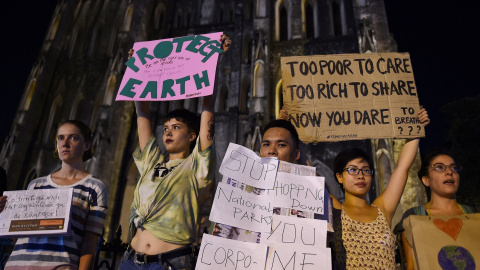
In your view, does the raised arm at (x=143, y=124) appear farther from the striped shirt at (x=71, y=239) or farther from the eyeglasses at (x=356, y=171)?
the eyeglasses at (x=356, y=171)

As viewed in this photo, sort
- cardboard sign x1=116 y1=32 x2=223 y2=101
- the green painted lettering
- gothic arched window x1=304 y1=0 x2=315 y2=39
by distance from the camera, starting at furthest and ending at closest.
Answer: gothic arched window x1=304 y1=0 x2=315 y2=39
the green painted lettering
cardboard sign x1=116 y1=32 x2=223 y2=101

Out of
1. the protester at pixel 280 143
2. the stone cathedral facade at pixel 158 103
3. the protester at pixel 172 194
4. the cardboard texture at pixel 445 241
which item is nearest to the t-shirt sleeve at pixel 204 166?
the protester at pixel 172 194

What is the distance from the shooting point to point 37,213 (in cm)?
265

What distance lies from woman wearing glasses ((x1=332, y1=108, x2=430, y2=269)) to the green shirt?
1.13 m

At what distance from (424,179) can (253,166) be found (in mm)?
1785

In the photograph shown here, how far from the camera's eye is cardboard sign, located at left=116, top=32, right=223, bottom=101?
3.19 meters

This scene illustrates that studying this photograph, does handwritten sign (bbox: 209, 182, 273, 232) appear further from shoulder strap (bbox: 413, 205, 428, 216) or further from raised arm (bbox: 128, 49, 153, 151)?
shoulder strap (bbox: 413, 205, 428, 216)

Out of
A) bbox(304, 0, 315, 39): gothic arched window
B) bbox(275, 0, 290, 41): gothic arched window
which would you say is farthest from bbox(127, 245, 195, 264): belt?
bbox(304, 0, 315, 39): gothic arched window

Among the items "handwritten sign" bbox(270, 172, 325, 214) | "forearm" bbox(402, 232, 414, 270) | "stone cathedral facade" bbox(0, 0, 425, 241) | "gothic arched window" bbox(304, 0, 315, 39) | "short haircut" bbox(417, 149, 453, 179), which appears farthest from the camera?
"gothic arched window" bbox(304, 0, 315, 39)

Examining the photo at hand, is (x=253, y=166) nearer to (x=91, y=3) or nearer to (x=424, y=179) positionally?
(x=424, y=179)

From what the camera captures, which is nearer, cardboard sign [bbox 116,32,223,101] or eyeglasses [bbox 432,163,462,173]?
eyeglasses [bbox 432,163,462,173]

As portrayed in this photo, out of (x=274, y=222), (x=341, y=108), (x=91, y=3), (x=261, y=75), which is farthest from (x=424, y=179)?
(x=91, y=3)

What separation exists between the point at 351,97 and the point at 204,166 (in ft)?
6.09

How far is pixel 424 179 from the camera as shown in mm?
3092
